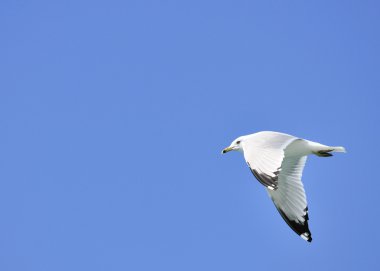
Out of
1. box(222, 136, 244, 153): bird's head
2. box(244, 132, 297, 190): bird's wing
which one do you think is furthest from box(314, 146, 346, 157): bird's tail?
box(222, 136, 244, 153): bird's head

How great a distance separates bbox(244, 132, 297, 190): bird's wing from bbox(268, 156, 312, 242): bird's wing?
685 millimetres

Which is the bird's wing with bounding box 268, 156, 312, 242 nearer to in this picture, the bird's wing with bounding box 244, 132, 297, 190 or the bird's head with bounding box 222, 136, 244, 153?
the bird's head with bounding box 222, 136, 244, 153

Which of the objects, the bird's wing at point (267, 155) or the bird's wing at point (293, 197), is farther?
the bird's wing at point (293, 197)

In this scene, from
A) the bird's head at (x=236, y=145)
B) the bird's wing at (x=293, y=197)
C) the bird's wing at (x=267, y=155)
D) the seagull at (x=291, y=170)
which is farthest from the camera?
the bird's head at (x=236, y=145)

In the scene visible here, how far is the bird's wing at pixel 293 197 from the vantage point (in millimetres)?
7617

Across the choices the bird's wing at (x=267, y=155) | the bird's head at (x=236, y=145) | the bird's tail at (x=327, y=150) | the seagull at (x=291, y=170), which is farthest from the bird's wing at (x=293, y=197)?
the bird's wing at (x=267, y=155)

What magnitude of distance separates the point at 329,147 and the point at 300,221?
3.00 ft

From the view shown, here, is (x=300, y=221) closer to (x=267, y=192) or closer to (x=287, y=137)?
(x=267, y=192)

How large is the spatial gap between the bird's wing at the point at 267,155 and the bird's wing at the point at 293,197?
69 centimetres

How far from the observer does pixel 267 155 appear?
6531 mm

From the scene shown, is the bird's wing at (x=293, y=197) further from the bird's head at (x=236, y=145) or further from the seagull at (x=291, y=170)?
the bird's head at (x=236, y=145)

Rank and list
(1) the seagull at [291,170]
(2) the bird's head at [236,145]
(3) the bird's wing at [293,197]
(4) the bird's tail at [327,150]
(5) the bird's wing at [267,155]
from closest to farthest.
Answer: (5) the bird's wing at [267,155] → (1) the seagull at [291,170] → (4) the bird's tail at [327,150] → (3) the bird's wing at [293,197] → (2) the bird's head at [236,145]

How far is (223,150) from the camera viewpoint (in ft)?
27.2

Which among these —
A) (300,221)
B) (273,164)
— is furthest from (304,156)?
(273,164)
